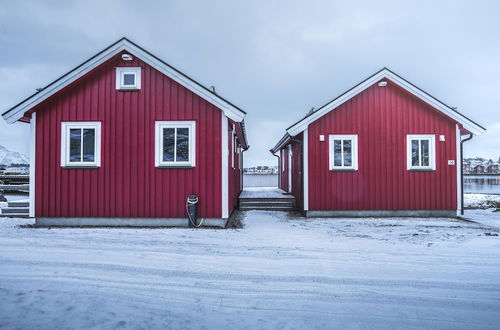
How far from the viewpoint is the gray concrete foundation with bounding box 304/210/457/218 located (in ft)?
35.8

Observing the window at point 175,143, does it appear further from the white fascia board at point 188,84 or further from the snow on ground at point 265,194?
the snow on ground at point 265,194

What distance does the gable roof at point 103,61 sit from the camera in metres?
9.06

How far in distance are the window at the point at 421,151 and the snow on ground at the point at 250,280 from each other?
3.73 metres

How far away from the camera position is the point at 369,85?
36.4 ft

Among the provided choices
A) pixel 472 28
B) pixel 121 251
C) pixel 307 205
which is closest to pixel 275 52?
pixel 472 28

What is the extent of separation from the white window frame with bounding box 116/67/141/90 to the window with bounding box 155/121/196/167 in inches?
54.1

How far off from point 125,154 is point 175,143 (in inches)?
61.8

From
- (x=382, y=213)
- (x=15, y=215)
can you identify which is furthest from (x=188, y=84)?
(x=15, y=215)

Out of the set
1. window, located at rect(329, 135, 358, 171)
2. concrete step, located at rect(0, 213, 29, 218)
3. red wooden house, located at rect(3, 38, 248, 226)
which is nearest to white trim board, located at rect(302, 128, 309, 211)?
window, located at rect(329, 135, 358, 171)

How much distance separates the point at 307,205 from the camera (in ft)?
36.0

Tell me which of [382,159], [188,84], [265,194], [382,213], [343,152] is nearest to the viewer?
[188,84]

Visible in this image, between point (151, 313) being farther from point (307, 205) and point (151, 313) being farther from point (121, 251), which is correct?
point (307, 205)

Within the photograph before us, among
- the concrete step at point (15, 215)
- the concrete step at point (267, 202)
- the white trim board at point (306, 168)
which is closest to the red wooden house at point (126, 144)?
the concrete step at point (15, 215)

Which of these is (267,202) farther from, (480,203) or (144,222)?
(480,203)
